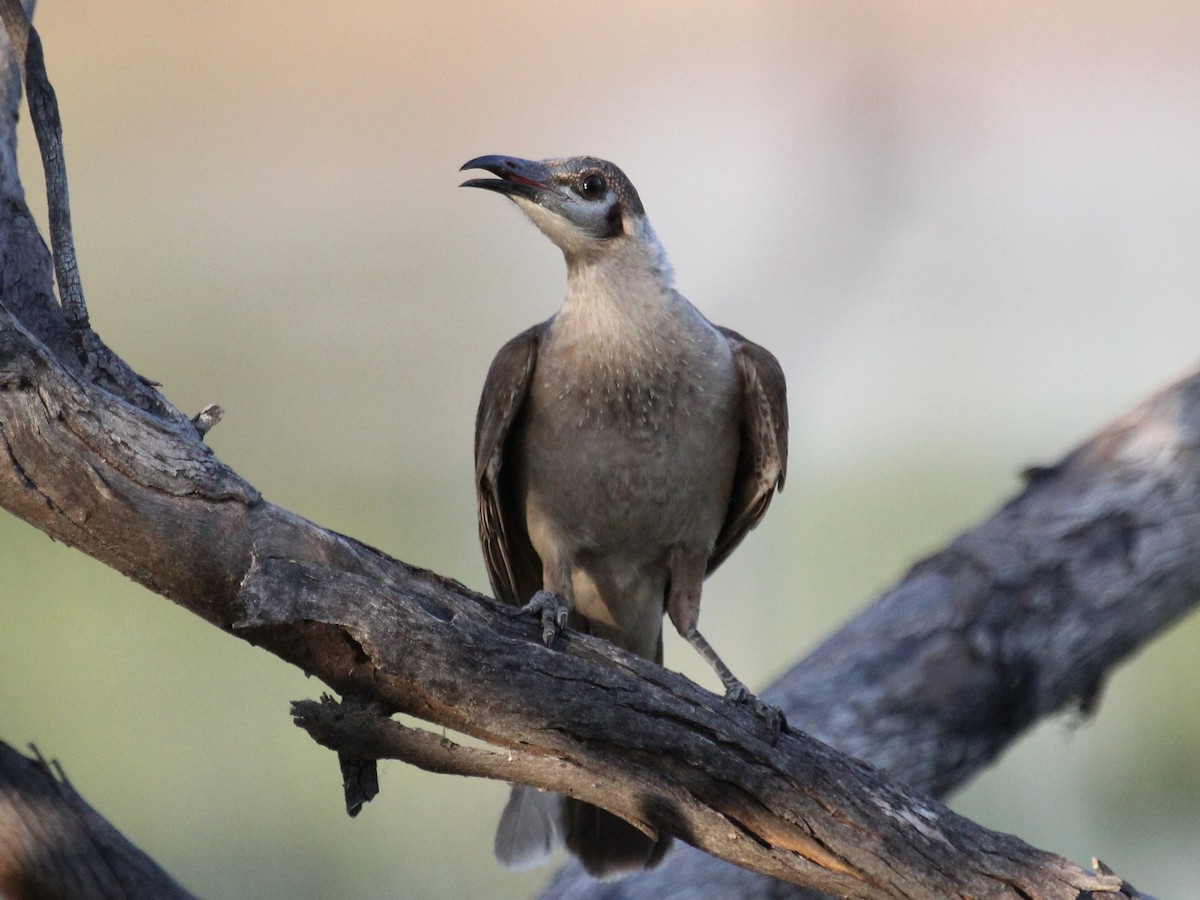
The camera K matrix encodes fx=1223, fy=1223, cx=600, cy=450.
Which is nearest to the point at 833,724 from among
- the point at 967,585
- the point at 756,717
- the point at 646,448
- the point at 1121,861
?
the point at 967,585

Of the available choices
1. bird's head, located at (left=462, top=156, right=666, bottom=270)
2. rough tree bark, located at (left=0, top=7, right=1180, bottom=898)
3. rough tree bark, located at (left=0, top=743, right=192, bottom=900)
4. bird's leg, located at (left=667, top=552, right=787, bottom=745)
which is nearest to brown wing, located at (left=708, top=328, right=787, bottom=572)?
bird's leg, located at (left=667, top=552, right=787, bottom=745)

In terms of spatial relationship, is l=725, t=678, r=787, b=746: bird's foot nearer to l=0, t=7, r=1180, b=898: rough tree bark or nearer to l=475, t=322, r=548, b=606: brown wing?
l=0, t=7, r=1180, b=898: rough tree bark

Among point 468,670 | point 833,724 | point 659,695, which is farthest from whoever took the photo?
point 833,724

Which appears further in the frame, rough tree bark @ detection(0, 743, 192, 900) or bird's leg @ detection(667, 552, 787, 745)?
bird's leg @ detection(667, 552, 787, 745)

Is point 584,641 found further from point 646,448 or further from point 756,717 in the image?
point 646,448

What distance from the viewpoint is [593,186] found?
13.2 feet

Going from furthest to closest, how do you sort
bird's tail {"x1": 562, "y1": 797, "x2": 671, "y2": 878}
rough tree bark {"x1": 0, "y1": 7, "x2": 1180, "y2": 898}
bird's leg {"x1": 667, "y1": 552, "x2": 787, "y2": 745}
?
1. bird's leg {"x1": 667, "y1": 552, "x2": 787, "y2": 745}
2. bird's tail {"x1": 562, "y1": 797, "x2": 671, "y2": 878}
3. rough tree bark {"x1": 0, "y1": 7, "x2": 1180, "y2": 898}

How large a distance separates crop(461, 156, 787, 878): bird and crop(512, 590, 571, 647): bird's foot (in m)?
0.65

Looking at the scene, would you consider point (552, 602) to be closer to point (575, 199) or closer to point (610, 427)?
point (610, 427)

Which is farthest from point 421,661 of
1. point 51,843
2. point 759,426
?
point 759,426

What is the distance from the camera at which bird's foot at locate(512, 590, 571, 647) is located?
2.88 metres

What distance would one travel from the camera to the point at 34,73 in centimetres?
285

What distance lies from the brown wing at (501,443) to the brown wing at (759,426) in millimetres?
693

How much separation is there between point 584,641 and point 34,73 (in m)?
1.85
